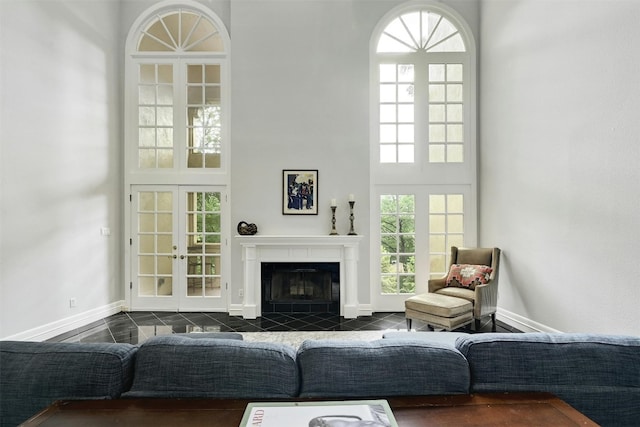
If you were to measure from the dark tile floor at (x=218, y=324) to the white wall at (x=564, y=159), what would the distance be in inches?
40.0

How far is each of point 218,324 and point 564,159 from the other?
14.6 ft

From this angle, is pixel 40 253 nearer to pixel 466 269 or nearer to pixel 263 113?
pixel 263 113

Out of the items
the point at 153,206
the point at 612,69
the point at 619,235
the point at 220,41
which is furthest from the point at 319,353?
the point at 220,41

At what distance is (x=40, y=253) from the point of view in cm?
400

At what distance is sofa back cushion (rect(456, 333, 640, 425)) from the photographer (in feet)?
4.17

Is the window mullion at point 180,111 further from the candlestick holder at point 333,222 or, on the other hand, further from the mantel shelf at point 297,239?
the candlestick holder at point 333,222

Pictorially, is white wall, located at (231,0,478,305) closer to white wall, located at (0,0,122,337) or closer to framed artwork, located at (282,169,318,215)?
framed artwork, located at (282,169,318,215)

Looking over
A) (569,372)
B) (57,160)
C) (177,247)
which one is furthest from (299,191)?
(569,372)

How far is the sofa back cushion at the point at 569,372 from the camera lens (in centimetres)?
127

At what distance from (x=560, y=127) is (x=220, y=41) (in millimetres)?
4683

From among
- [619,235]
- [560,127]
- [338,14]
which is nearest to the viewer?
[619,235]

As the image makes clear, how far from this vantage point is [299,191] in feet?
16.9

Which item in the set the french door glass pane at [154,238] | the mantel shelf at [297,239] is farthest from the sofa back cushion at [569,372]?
the french door glass pane at [154,238]

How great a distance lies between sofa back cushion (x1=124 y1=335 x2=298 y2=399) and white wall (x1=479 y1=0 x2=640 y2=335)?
3.09m
